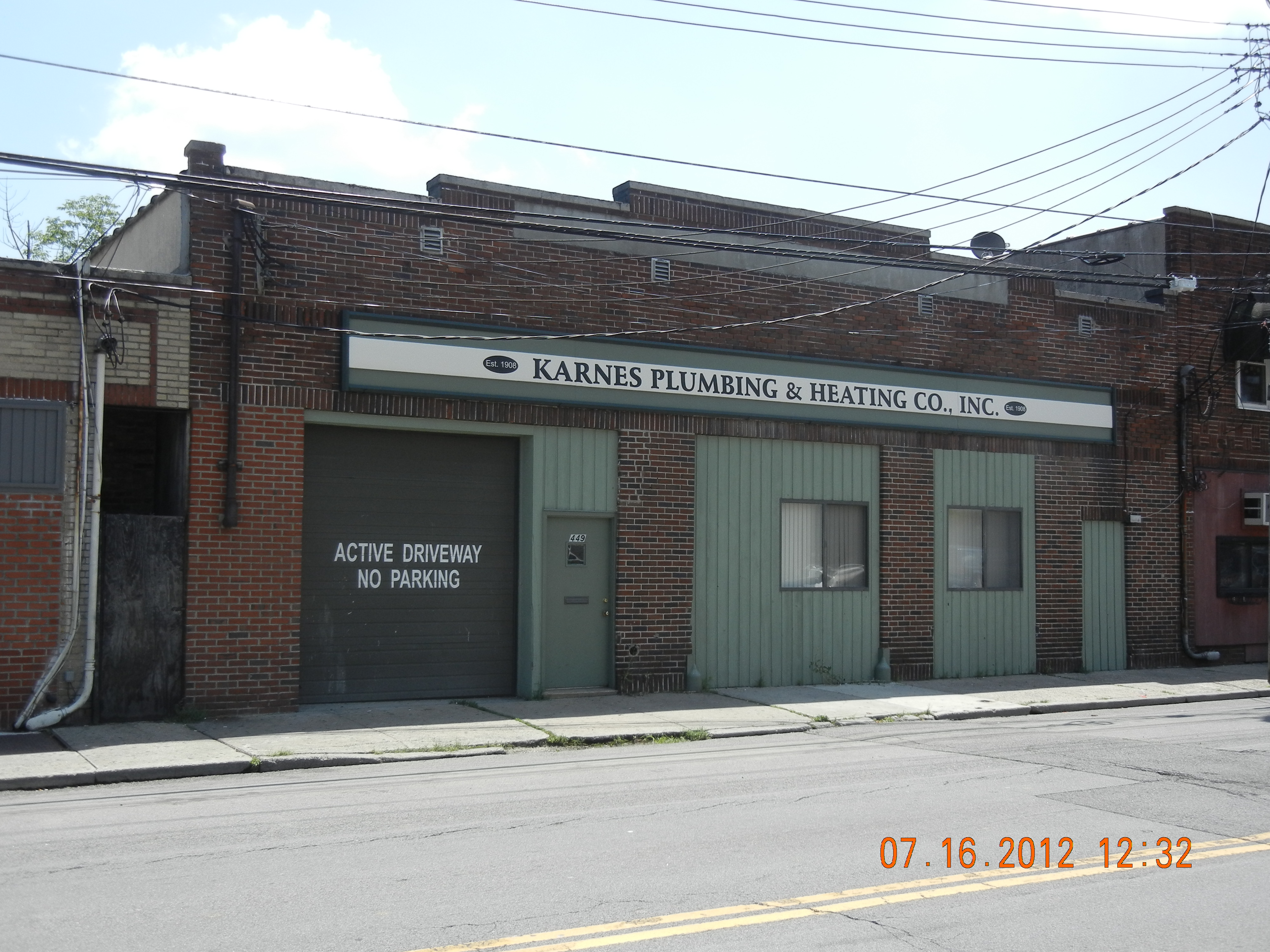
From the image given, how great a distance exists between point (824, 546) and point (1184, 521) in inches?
298

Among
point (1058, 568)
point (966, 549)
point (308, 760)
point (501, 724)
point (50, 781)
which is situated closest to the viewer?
point (50, 781)

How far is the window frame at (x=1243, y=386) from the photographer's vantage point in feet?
70.4

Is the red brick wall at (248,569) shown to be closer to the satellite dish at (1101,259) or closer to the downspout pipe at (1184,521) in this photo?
the satellite dish at (1101,259)

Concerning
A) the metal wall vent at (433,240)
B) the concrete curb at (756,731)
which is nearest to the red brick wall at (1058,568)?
the concrete curb at (756,731)

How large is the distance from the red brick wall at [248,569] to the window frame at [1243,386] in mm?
16655

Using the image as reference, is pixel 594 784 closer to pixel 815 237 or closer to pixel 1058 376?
pixel 815 237

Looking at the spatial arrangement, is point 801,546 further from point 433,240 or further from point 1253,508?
point 1253,508

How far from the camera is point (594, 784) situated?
1010 cm

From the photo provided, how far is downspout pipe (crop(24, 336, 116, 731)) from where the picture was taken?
12.2 m

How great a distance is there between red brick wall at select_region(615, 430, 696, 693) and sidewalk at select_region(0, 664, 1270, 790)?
1.69 feet

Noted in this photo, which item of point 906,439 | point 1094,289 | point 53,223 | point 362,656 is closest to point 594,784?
point 362,656

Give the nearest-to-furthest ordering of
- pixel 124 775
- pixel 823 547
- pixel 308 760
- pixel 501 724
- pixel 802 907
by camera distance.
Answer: pixel 802 907 < pixel 124 775 < pixel 308 760 < pixel 501 724 < pixel 823 547

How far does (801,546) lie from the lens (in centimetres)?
1719
